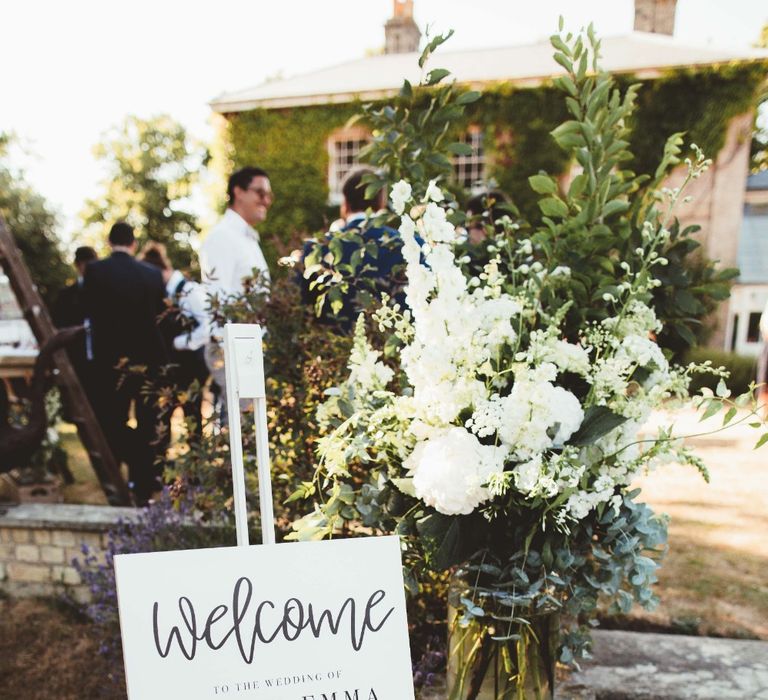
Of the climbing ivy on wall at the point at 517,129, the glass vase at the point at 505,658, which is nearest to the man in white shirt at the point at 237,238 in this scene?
the glass vase at the point at 505,658

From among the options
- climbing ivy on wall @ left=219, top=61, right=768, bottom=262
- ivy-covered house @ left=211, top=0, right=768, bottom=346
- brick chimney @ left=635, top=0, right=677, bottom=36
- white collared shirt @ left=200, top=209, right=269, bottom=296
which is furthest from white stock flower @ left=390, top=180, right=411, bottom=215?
→ brick chimney @ left=635, top=0, right=677, bottom=36

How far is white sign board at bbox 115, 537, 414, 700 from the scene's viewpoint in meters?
1.01

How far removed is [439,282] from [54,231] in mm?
17704

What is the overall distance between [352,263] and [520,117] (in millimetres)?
10732

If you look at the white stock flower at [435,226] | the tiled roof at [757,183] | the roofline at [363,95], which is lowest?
the white stock flower at [435,226]

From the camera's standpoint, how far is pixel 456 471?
113 cm

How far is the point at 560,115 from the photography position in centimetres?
1128

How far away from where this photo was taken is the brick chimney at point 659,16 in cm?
1350

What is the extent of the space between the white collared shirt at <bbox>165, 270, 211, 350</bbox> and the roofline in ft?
27.0

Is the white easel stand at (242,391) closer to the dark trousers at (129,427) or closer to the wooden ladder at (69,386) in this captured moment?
the wooden ladder at (69,386)

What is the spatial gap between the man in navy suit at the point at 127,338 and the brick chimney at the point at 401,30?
530 inches

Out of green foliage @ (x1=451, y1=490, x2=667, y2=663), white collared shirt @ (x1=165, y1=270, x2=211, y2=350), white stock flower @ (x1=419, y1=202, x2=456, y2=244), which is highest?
white stock flower @ (x1=419, y1=202, x2=456, y2=244)

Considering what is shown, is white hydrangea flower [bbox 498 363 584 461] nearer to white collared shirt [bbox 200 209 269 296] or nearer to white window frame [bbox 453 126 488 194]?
white collared shirt [bbox 200 209 269 296]

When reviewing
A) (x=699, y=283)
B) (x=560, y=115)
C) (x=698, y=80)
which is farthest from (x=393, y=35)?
(x=699, y=283)
